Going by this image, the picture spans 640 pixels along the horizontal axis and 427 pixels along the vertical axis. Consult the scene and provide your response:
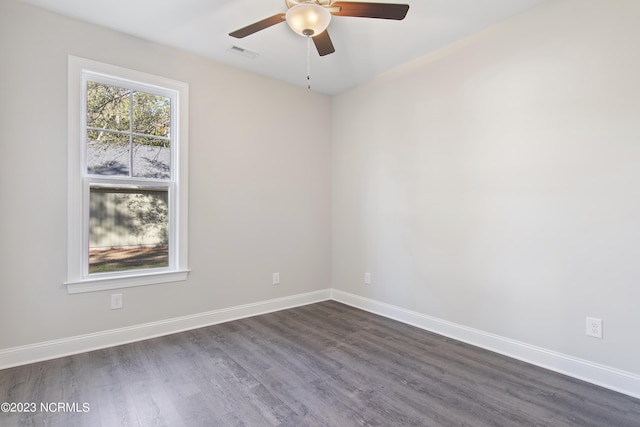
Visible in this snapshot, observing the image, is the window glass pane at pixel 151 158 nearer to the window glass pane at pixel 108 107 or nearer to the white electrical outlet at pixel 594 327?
the window glass pane at pixel 108 107

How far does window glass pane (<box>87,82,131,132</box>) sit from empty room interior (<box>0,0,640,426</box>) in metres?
0.02

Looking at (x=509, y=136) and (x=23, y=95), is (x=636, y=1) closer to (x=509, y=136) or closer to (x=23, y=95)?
(x=509, y=136)

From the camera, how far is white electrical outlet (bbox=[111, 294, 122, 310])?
2764 mm

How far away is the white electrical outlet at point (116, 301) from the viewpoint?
2.76 m

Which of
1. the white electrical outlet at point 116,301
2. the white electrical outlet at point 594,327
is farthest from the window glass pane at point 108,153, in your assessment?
the white electrical outlet at point 594,327

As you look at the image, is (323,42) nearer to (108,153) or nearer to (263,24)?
(263,24)

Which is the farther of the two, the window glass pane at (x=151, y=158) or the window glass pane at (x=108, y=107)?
the window glass pane at (x=151, y=158)

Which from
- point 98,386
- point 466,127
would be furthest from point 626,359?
point 98,386

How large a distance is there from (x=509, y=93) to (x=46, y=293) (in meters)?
4.02

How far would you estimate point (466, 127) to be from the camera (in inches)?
114

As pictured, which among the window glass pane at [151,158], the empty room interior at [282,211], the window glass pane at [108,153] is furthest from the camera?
the window glass pane at [151,158]

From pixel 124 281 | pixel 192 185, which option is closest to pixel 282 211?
→ pixel 192 185

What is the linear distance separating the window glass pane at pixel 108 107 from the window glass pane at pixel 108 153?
0.08 meters

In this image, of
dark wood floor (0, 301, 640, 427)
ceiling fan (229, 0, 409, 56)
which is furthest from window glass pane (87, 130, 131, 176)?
ceiling fan (229, 0, 409, 56)
